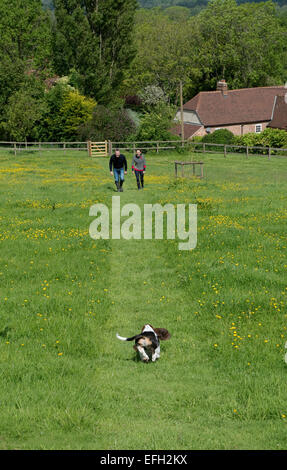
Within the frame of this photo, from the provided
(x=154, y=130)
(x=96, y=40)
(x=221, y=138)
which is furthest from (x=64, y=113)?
(x=221, y=138)

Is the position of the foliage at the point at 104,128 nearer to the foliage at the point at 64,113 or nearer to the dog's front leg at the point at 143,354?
the foliage at the point at 64,113

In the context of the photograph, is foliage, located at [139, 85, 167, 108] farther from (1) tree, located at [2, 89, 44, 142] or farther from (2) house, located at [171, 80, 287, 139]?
(1) tree, located at [2, 89, 44, 142]

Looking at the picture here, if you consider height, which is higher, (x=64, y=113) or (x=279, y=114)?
(x=279, y=114)

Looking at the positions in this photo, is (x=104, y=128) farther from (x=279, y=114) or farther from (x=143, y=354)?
(x=143, y=354)

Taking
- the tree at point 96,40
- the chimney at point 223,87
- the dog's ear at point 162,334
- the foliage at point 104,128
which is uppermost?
the tree at point 96,40

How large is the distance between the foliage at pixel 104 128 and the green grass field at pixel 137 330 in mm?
37150

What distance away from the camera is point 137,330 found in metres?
9.09

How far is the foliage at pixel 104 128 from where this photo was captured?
54.3 metres

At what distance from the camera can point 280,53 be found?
332ft

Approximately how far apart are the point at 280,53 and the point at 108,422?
351 ft

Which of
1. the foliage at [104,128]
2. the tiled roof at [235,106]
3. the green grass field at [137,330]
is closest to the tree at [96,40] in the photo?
the foliage at [104,128]

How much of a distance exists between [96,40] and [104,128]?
14363 millimetres

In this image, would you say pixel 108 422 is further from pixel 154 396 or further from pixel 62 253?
pixel 62 253

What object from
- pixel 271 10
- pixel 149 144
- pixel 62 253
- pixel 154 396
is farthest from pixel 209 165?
pixel 271 10
